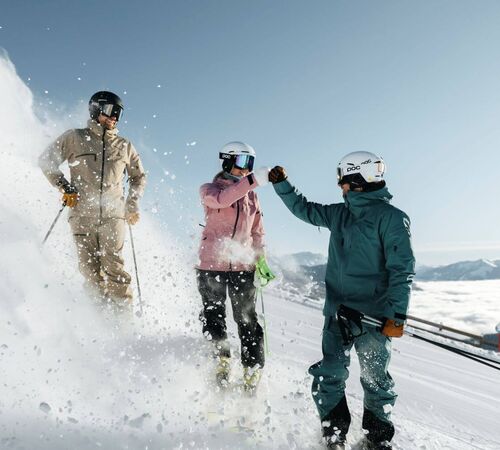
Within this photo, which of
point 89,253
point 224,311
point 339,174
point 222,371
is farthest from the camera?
point 89,253

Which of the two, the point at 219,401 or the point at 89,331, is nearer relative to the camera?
the point at 219,401

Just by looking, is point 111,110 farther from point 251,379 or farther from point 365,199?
point 251,379

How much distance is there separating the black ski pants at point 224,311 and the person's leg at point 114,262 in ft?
5.46

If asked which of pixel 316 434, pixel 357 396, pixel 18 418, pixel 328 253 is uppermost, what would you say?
pixel 328 253

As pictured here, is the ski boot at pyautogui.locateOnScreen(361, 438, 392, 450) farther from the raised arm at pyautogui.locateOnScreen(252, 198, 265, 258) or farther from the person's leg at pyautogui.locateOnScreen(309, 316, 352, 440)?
the raised arm at pyautogui.locateOnScreen(252, 198, 265, 258)

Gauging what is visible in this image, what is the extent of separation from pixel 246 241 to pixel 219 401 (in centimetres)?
150

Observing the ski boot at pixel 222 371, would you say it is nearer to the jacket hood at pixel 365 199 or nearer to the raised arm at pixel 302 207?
the raised arm at pixel 302 207

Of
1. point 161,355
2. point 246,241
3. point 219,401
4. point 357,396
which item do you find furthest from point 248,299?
point 357,396

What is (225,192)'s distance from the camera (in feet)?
12.5

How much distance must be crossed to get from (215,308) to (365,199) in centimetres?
178

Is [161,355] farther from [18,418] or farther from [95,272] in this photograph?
[18,418]

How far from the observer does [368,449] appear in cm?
320

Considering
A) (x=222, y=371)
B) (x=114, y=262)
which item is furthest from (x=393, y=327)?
(x=114, y=262)

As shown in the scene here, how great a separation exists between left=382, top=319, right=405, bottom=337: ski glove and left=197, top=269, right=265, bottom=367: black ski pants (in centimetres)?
150
